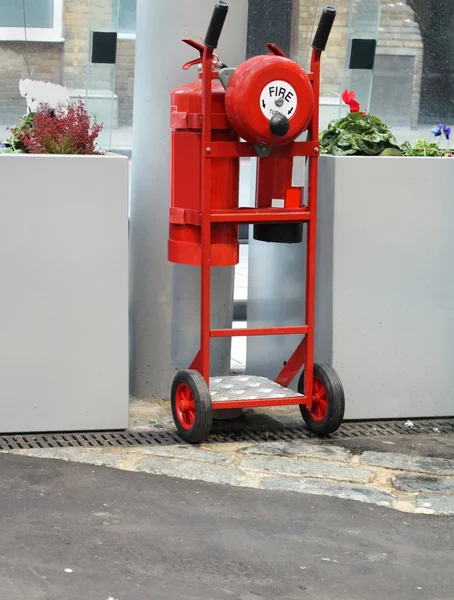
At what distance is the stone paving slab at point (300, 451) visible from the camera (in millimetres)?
3797

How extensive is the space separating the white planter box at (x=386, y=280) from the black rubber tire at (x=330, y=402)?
0.61 ft

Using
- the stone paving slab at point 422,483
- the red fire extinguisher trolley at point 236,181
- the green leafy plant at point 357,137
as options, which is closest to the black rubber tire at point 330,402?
the red fire extinguisher trolley at point 236,181

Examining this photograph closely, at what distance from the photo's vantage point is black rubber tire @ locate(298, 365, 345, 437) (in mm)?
3902

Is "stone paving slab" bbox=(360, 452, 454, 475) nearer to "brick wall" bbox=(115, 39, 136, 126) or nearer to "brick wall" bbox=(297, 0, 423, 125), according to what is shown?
"brick wall" bbox=(115, 39, 136, 126)

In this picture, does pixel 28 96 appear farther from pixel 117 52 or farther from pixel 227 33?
pixel 117 52

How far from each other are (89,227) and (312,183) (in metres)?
0.80

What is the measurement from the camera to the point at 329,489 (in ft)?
11.5

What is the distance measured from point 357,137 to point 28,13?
235 cm

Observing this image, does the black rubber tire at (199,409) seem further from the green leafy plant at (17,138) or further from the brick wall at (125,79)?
the brick wall at (125,79)

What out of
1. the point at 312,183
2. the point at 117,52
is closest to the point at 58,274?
the point at 312,183

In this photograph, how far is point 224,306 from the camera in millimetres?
4426

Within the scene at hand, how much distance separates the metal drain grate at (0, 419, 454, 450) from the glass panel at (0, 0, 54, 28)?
2.60 metres

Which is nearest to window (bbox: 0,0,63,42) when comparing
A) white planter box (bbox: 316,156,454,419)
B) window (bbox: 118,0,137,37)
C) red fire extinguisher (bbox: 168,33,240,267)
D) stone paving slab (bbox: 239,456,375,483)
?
window (bbox: 118,0,137,37)

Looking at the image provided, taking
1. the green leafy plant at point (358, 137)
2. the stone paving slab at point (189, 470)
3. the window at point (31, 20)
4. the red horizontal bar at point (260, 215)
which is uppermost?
the window at point (31, 20)
